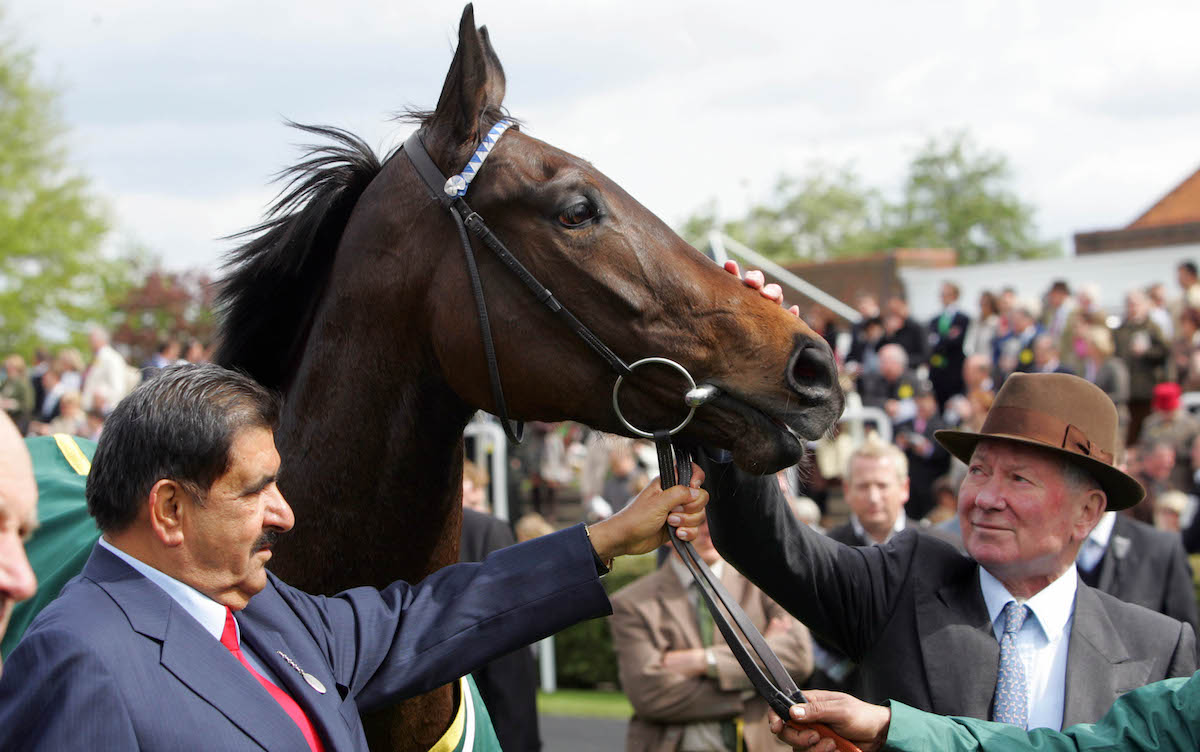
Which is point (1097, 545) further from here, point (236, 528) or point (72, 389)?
point (72, 389)

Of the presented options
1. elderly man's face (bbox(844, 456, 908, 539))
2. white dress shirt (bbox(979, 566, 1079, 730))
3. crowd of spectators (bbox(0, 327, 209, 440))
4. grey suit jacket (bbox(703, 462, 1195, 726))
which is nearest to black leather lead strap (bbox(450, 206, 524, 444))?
grey suit jacket (bbox(703, 462, 1195, 726))

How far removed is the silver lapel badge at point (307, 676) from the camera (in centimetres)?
202

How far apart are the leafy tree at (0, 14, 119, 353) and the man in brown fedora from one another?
24071mm

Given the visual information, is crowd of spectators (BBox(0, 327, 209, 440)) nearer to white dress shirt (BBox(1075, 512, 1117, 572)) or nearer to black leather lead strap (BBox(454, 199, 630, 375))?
white dress shirt (BBox(1075, 512, 1117, 572))

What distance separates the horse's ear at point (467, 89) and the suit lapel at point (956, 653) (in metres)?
1.53

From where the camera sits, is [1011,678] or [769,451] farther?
[1011,678]

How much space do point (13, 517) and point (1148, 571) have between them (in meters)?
4.69

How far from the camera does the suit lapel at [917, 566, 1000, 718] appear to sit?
2.64m

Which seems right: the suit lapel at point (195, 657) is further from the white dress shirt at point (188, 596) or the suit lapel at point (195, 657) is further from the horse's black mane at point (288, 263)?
the horse's black mane at point (288, 263)

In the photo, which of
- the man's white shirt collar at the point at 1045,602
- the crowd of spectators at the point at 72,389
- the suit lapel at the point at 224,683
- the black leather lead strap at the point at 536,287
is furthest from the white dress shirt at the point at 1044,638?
the crowd of spectators at the point at 72,389

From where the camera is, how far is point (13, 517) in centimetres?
138

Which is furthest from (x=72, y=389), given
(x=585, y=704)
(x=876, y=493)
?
(x=876, y=493)

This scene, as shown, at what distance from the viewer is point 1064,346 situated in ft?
35.3

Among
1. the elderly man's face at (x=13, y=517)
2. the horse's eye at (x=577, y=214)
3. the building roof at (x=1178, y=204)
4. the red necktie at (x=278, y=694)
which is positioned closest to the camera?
the elderly man's face at (x=13, y=517)
